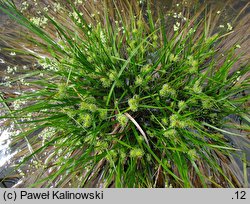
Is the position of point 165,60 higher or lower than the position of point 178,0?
lower

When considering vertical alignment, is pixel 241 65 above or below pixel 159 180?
above

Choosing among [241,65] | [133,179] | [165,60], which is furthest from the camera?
[241,65]

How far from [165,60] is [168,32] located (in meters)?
0.41

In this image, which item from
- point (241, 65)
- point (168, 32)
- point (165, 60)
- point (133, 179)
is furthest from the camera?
point (168, 32)

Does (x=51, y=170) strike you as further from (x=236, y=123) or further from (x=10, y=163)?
(x=236, y=123)

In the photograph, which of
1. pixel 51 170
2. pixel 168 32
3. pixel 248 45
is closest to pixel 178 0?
pixel 168 32

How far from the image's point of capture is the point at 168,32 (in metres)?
1.73

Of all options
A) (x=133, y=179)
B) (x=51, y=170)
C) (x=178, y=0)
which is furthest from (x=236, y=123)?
(x=51, y=170)

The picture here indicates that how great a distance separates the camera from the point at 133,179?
1244mm

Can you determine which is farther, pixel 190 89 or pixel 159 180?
pixel 159 180

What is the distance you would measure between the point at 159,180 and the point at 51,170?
1.92ft

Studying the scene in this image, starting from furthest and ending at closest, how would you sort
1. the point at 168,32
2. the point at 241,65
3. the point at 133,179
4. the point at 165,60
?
the point at 168,32 < the point at 241,65 < the point at 165,60 < the point at 133,179

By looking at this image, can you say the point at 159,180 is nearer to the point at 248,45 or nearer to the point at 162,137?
the point at 162,137

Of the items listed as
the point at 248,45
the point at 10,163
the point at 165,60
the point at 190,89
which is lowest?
the point at 10,163
